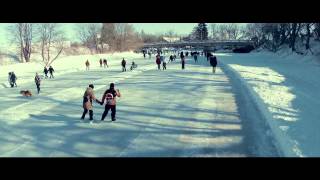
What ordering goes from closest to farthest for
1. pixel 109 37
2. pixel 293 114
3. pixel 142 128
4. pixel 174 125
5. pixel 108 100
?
pixel 142 128 < pixel 174 125 < pixel 108 100 < pixel 293 114 < pixel 109 37

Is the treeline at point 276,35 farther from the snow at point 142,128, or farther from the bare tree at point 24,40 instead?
the bare tree at point 24,40

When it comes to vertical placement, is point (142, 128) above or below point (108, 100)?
below

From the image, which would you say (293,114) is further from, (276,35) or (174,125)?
(276,35)

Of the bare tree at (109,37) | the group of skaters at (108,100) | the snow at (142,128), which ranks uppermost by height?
the bare tree at (109,37)

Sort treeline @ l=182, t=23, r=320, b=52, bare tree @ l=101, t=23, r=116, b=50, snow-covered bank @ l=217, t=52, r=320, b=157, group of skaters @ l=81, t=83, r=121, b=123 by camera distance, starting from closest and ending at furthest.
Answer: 1. snow-covered bank @ l=217, t=52, r=320, b=157
2. group of skaters @ l=81, t=83, r=121, b=123
3. treeline @ l=182, t=23, r=320, b=52
4. bare tree @ l=101, t=23, r=116, b=50

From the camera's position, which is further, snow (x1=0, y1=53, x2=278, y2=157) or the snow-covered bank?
snow (x1=0, y1=53, x2=278, y2=157)

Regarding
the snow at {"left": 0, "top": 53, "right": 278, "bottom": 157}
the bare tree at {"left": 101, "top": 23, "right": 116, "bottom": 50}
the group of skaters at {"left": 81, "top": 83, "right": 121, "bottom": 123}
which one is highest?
the bare tree at {"left": 101, "top": 23, "right": 116, "bottom": 50}

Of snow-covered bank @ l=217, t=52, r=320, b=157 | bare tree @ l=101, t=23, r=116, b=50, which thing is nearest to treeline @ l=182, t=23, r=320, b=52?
snow-covered bank @ l=217, t=52, r=320, b=157

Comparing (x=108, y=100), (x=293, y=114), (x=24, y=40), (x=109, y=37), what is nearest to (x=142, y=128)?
(x=108, y=100)

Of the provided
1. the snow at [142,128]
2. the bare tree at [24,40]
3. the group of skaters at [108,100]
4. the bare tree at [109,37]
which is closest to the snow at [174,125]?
the snow at [142,128]

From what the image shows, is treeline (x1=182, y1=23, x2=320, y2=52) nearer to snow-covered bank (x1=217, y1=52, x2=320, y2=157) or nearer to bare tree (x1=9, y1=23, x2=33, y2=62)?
snow-covered bank (x1=217, y1=52, x2=320, y2=157)

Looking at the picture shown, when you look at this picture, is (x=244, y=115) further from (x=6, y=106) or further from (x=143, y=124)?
(x=6, y=106)
